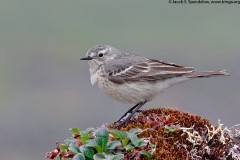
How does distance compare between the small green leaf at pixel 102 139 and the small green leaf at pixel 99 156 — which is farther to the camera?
the small green leaf at pixel 102 139

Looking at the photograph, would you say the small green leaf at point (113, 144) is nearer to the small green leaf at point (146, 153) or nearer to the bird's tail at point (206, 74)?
the small green leaf at point (146, 153)

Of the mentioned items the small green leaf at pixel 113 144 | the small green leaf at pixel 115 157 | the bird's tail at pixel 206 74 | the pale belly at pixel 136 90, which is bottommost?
the pale belly at pixel 136 90

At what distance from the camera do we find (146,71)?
12758 mm

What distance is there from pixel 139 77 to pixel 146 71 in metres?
0.15

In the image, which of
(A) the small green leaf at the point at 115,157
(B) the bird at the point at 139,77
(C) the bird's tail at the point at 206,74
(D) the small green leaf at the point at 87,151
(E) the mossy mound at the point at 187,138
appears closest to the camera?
(A) the small green leaf at the point at 115,157

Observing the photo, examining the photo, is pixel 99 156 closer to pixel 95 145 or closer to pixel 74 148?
pixel 95 145

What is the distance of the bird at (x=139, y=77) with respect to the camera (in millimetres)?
12484

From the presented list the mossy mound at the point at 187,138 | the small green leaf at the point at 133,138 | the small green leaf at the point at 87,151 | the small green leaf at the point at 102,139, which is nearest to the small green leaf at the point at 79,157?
Answer: the small green leaf at the point at 87,151

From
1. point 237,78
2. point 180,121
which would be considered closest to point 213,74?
point 180,121

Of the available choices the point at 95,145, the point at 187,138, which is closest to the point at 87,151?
the point at 95,145

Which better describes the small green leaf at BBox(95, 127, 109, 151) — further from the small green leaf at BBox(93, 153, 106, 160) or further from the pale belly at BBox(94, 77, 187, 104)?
the pale belly at BBox(94, 77, 187, 104)

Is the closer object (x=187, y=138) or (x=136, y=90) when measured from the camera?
(x=187, y=138)

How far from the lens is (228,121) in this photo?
23.3 m

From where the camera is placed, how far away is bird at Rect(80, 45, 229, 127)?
12.5 meters
